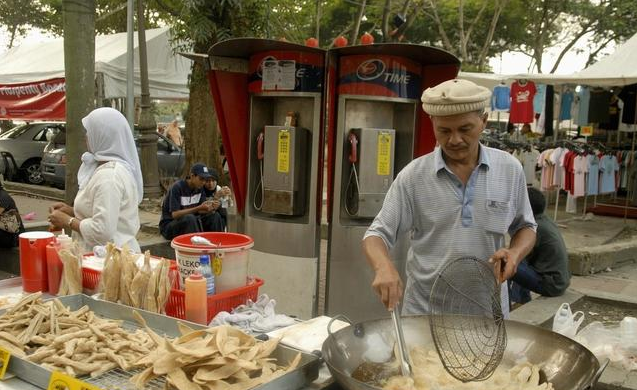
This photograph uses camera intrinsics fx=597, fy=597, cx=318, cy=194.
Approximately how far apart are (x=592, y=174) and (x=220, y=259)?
29.7 ft

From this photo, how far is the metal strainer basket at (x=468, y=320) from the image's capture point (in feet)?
6.04

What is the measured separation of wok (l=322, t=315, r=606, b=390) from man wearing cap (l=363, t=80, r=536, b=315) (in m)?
0.25

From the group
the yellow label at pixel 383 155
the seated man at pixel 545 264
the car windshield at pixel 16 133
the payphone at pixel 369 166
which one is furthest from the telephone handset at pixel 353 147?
the car windshield at pixel 16 133

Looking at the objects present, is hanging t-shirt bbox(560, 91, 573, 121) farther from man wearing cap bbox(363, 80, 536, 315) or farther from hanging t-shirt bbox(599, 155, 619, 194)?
man wearing cap bbox(363, 80, 536, 315)

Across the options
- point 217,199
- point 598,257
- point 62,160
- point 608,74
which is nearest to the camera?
point 217,199

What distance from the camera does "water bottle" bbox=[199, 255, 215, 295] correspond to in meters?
2.42

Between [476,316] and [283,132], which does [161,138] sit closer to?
[283,132]

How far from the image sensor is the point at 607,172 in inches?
404

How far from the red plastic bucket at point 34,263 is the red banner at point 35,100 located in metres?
9.00

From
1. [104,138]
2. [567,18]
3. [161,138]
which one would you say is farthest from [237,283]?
[567,18]

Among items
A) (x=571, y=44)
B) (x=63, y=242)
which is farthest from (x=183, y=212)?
(x=571, y=44)

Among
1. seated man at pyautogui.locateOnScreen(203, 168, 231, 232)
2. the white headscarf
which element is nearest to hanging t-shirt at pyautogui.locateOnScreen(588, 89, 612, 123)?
seated man at pyautogui.locateOnScreen(203, 168, 231, 232)

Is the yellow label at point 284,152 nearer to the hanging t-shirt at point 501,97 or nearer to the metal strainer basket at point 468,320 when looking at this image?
the metal strainer basket at point 468,320

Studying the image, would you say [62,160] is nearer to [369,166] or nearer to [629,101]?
[369,166]
